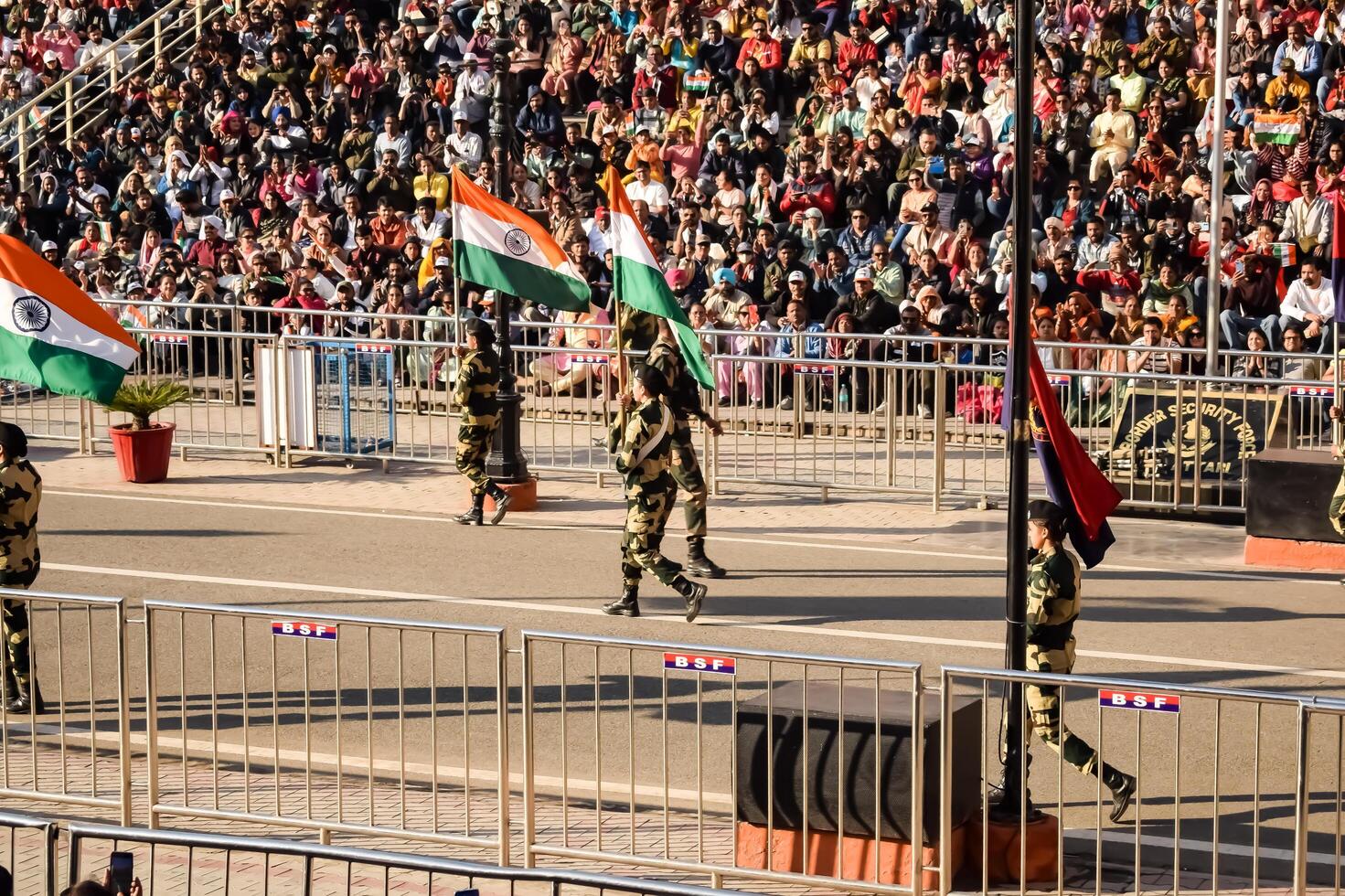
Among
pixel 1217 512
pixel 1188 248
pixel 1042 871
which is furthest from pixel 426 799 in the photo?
pixel 1188 248

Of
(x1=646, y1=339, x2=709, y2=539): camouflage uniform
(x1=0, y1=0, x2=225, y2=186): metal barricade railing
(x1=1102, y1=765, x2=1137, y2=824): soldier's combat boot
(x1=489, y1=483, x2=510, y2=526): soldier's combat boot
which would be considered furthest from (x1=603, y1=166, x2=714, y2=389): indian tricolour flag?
(x1=0, y1=0, x2=225, y2=186): metal barricade railing

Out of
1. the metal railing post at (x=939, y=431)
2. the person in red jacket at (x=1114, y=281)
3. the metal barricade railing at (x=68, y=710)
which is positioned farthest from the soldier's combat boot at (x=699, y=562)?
the person in red jacket at (x=1114, y=281)

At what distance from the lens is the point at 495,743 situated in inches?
463

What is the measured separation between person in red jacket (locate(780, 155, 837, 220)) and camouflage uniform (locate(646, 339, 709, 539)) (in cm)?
905

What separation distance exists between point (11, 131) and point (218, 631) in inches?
854

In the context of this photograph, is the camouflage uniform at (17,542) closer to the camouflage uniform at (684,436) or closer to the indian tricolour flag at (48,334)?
the indian tricolour flag at (48,334)

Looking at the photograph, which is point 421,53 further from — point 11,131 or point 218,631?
point 218,631

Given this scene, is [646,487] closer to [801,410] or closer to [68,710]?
[68,710]

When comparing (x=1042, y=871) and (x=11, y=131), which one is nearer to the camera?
(x=1042, y=871)

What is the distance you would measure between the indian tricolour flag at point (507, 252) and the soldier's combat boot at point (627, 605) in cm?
362

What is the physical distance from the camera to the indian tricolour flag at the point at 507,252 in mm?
17203

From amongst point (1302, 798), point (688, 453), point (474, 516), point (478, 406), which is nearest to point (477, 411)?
point (478, 406)

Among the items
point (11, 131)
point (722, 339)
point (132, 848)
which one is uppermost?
point (11, 131)

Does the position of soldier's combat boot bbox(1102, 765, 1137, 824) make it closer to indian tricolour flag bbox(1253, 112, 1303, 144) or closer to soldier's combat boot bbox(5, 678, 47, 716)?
soldier's combat boot bbox(5, 678, 47, 716)
